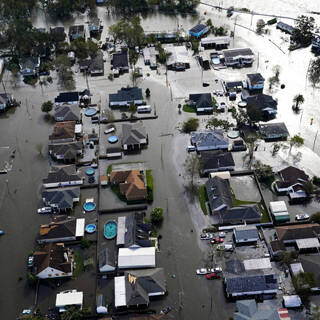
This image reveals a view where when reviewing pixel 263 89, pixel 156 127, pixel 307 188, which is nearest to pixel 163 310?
pixel 307 188

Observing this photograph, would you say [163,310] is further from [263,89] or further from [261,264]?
[263,89]

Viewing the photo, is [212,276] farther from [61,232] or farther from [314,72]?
[314,72]

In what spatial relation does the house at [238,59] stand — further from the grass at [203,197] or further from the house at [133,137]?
the grass at [203,197]

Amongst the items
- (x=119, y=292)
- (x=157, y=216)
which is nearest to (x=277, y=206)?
(x=157, y=216)

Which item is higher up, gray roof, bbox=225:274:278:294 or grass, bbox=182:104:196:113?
grass, bbox=182:104:196:113

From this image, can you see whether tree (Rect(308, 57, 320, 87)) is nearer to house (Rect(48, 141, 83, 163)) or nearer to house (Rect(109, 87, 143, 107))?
house (Rect(109, 87, 143, 107))

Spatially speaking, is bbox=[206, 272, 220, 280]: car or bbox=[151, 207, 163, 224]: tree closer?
bbox=[206, 272, 220, 280]: car

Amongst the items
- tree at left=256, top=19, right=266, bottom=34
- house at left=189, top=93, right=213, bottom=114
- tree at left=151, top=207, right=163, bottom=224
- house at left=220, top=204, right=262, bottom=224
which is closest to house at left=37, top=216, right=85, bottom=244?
tree at left=151, top=207, right=163, bottom=224
